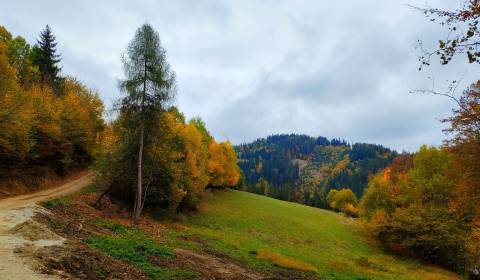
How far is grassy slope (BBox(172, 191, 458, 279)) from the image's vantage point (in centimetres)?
2830

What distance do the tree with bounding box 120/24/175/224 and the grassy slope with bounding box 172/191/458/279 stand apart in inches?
398

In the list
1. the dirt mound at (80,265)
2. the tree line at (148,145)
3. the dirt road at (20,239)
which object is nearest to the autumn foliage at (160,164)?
the tree line at (148,145)

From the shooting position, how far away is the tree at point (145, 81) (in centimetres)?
2853

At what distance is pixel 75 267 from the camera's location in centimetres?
1243

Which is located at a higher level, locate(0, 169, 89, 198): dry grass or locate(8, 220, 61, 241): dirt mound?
locate(0, 169, 89, 198): dry grass

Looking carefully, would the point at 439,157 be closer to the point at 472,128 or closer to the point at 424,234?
the point at 424,234

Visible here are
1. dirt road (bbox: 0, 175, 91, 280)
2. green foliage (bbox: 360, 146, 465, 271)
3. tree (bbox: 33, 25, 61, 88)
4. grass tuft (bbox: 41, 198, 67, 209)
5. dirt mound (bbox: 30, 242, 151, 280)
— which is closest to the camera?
dirt road (bbox: 0, 175, 91, 280)

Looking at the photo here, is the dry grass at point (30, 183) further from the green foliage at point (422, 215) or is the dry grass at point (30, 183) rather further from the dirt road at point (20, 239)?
the green foliage at point (422, 215)

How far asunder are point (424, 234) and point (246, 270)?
32398mm

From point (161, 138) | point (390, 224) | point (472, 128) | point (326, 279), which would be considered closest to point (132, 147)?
point (161, 138)

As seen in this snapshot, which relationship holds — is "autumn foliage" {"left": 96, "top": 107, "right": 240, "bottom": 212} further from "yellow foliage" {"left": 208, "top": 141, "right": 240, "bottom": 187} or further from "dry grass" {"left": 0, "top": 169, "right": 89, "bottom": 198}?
"yellow foliage" {"left": 208, "top": 141, "right": 240, "bottom": 187}

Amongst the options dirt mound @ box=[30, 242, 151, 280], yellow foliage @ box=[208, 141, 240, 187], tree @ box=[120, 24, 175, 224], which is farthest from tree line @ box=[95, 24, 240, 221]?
yellow foliage @ box=[208, 141, 240, 187]

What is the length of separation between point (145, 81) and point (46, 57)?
42443mm

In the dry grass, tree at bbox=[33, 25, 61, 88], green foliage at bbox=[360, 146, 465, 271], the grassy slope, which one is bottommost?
the grassy slope
